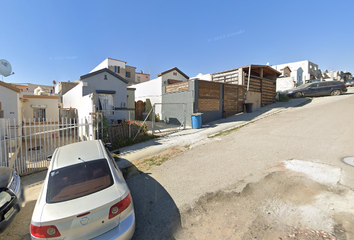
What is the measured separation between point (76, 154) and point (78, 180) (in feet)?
2.30

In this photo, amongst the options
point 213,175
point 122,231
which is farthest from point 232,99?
point 122,231

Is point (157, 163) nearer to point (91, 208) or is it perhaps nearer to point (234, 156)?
point (234, 156)

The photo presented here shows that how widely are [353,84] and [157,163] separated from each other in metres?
34.4

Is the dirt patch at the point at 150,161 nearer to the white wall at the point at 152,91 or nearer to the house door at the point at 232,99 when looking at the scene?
the house door at the point at 232,99

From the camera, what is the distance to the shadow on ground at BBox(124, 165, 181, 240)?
2770 millimetres

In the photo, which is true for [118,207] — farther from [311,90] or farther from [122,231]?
[311,90]

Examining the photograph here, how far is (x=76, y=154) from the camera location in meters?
3.27

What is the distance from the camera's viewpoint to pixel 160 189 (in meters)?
4.02

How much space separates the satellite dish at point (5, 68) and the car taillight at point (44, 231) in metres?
14.7

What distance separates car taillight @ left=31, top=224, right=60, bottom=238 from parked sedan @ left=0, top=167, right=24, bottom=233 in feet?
2.92

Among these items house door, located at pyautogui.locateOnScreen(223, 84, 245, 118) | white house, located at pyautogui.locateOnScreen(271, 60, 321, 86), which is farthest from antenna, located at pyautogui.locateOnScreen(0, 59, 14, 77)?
white house, located at pyautogui.locateOnScreen(271, 60, 321, 86)

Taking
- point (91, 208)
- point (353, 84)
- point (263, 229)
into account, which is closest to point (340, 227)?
point (263, 229)

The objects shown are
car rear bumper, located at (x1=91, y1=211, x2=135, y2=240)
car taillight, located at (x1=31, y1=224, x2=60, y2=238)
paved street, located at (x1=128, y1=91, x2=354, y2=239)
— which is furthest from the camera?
paved street, located at (x1=128, y1=91, x2=354, y2=239)

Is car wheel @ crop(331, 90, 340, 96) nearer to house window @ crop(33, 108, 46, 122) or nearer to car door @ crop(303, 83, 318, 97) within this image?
car door @ crop(303, 83, 318, 97)
